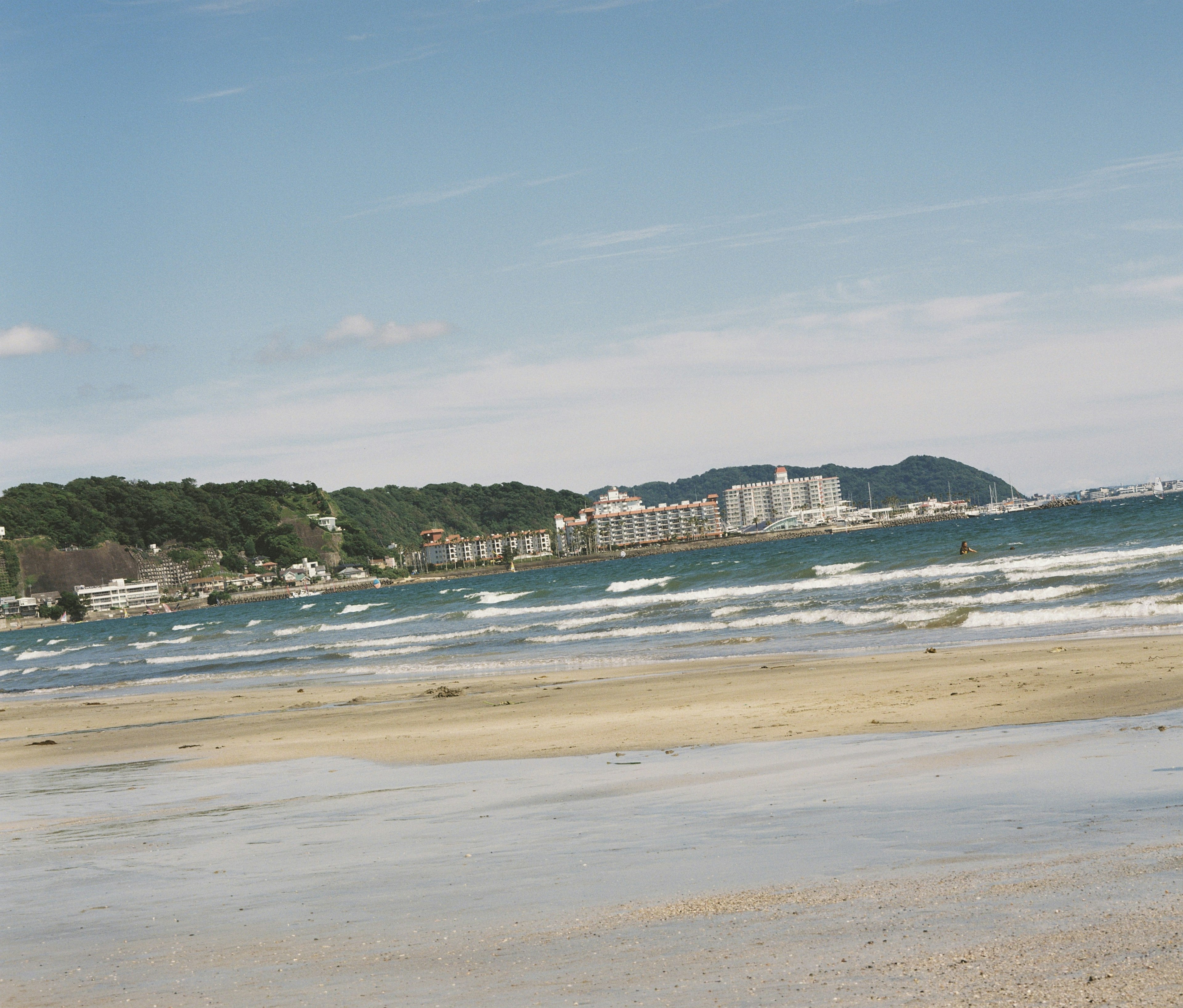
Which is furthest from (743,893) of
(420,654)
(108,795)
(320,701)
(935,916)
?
(420,654)

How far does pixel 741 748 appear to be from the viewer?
1083 centimetres

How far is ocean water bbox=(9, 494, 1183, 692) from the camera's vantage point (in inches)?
955

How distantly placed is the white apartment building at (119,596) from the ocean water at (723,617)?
93480 mm

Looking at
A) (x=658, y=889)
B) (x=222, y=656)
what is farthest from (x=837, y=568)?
(x=658, y=889)

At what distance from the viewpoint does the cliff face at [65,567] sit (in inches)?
6988

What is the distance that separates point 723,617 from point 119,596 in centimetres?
15461

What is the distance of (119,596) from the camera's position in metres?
169

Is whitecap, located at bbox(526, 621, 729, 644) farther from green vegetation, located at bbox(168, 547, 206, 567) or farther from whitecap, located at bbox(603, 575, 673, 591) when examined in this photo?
green vegetation, located at bbox(168, 547, 206, 567)

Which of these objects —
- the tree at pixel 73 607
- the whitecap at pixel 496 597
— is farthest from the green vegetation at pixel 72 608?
the whitecap at pixel 496 597

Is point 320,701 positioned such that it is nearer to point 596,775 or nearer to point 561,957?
point 596,775

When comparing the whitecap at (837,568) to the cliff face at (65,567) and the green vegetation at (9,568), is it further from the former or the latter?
the green vegetation at (9,568)

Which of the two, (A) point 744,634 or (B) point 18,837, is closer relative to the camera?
(B) point 18,837

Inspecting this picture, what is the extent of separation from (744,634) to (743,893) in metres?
23.4

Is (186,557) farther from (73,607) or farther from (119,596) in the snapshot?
(73,607)
